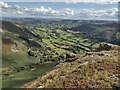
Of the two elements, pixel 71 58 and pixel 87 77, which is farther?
pixel 71 58

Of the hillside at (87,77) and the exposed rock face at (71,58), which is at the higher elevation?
the hillside at (87,77)

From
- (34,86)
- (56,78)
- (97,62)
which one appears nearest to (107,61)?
(97,62)

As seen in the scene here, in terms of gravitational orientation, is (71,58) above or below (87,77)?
below

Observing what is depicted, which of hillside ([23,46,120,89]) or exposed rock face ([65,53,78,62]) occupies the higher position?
hillside ([23,46,120,89])

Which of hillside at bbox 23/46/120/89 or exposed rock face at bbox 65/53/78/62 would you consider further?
exposed rock face at bbox 65/53/78/62

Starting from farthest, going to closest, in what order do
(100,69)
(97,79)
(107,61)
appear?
(107,61) → (100,69) → (97,79)

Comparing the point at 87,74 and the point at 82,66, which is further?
the point at 82,66

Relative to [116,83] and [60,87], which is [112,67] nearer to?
[116,83]

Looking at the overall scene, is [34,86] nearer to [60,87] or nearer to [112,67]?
[60,87]

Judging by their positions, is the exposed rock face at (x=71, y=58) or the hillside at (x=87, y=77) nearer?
the hillside at (x=87, y=77)

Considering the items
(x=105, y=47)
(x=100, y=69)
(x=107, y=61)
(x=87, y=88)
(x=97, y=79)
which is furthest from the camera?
(x=105, y=47)
